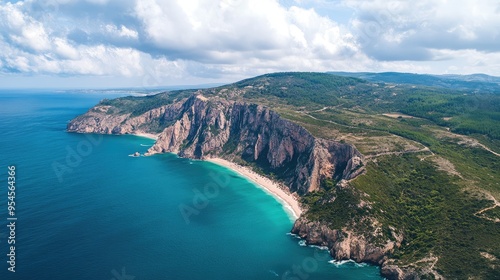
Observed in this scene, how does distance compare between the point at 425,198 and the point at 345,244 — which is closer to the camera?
the point at 345,244

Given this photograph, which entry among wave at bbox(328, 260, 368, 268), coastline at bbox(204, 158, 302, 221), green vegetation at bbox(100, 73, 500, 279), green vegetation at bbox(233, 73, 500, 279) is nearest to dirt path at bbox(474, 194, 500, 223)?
green vegetation at bbox(100, 73, 500, 279)

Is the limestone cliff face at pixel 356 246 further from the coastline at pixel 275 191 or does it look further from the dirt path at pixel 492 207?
the dirt path at pixel 492 207

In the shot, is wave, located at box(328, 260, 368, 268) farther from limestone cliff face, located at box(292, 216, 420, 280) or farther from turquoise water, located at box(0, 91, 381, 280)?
limestone cliff face, located at box(292, 216, 420, 280)

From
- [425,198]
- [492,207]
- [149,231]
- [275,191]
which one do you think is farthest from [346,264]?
[275,191]

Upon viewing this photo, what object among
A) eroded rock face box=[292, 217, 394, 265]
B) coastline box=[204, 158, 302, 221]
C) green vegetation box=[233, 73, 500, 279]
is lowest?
coastline box=[204, 158, 302, 221]

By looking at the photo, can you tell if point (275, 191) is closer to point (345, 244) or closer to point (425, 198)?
point (345, 244)

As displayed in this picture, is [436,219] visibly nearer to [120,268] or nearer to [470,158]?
[470,158]

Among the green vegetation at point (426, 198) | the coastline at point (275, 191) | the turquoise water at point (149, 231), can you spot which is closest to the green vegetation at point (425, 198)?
the green vegetation at point (426, 198)

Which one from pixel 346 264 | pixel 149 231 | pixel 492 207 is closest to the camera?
pixel 346 264
